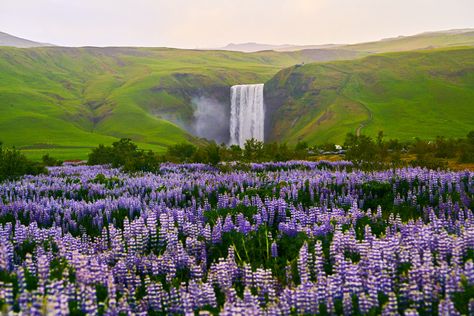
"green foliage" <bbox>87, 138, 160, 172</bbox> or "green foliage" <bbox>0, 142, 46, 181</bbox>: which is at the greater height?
"green foliage" <bbox>0, 142, 46, 181</bbox>

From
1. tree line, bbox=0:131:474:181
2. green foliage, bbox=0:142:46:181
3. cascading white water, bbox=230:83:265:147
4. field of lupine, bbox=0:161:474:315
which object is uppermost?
field of lupine, bbox=0:161:474:315

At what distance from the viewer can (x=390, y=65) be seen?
142 meters

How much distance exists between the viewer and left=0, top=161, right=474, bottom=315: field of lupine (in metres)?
5.08

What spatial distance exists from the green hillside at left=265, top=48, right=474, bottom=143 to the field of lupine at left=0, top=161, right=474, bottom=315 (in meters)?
82.4

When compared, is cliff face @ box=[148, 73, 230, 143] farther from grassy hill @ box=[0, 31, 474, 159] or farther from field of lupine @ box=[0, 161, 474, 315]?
field of lupine @ box=[0, 161, 474, 315]

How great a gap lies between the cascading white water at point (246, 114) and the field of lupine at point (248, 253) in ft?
392

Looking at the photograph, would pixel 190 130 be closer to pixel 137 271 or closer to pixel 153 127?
pixel 153 127

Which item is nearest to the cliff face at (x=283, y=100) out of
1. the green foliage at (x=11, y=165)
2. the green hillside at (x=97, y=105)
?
the green hillside at (x=97, y=105)

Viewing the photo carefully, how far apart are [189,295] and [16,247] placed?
4327 millimetres

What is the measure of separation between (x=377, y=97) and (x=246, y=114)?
122 ft

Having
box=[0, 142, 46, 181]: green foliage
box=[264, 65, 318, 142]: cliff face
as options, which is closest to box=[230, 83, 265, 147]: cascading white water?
box=[264, 65, 318, 142]: cliff face

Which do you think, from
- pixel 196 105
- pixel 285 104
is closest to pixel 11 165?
pixel 285 104

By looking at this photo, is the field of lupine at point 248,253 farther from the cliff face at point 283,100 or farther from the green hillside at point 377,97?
the cliff face at point 283,100

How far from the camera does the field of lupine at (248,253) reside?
5.08 metres
